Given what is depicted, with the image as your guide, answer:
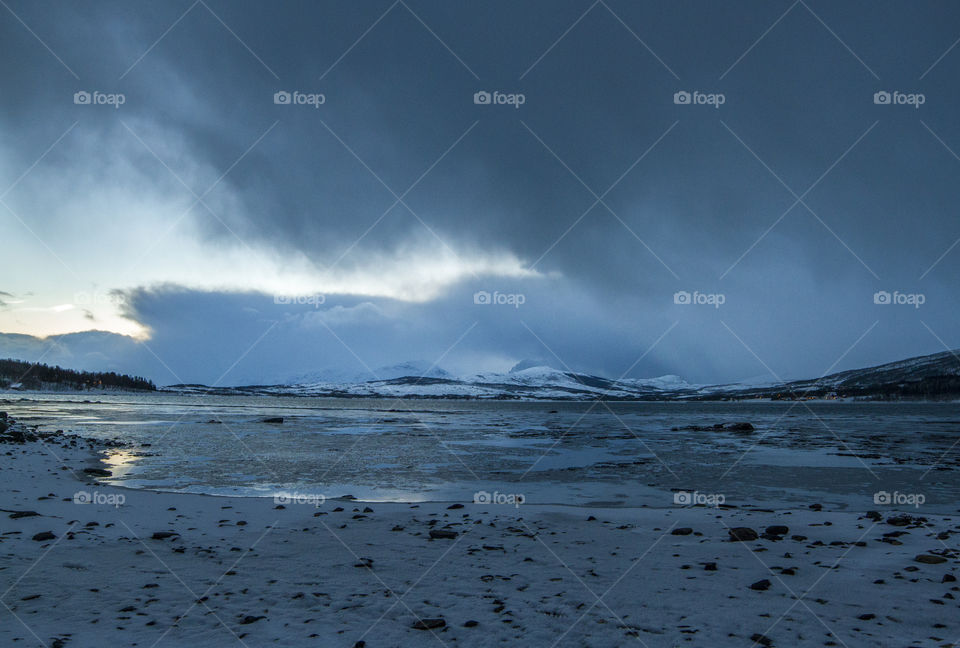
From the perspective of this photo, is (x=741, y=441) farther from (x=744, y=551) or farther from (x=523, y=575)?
(x=523, y=575)

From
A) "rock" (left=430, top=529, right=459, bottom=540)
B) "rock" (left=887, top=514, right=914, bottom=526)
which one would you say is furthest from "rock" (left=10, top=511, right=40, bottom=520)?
"rock" (left=887, top=514, right=914, bottom=526)

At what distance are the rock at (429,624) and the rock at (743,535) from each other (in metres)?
7.21

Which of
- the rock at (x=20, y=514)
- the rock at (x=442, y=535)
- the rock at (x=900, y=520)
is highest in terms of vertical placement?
the rock at (x=900, y=520)

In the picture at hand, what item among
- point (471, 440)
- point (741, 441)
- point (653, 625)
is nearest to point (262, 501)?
point (653, 625)

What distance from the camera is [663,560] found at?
10.1 m

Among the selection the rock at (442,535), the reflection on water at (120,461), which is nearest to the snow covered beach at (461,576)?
the rock at (442,535)

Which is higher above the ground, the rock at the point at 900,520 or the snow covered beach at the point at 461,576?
the rock at the point at 900,520

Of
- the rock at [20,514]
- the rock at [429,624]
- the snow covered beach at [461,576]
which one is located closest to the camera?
the snow covered beach at [461,576]

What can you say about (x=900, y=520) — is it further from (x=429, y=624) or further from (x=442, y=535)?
(x=429, y=624)

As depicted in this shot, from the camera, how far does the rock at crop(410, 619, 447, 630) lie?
6.94 metres

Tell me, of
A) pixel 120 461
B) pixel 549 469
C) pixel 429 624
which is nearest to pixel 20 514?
pixel 429 624

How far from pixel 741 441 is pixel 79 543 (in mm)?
42103

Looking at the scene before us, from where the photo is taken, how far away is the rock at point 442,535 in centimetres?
1168

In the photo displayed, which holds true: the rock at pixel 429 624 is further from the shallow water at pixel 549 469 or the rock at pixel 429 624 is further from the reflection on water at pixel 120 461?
the reflection on water at pixel 120 461
